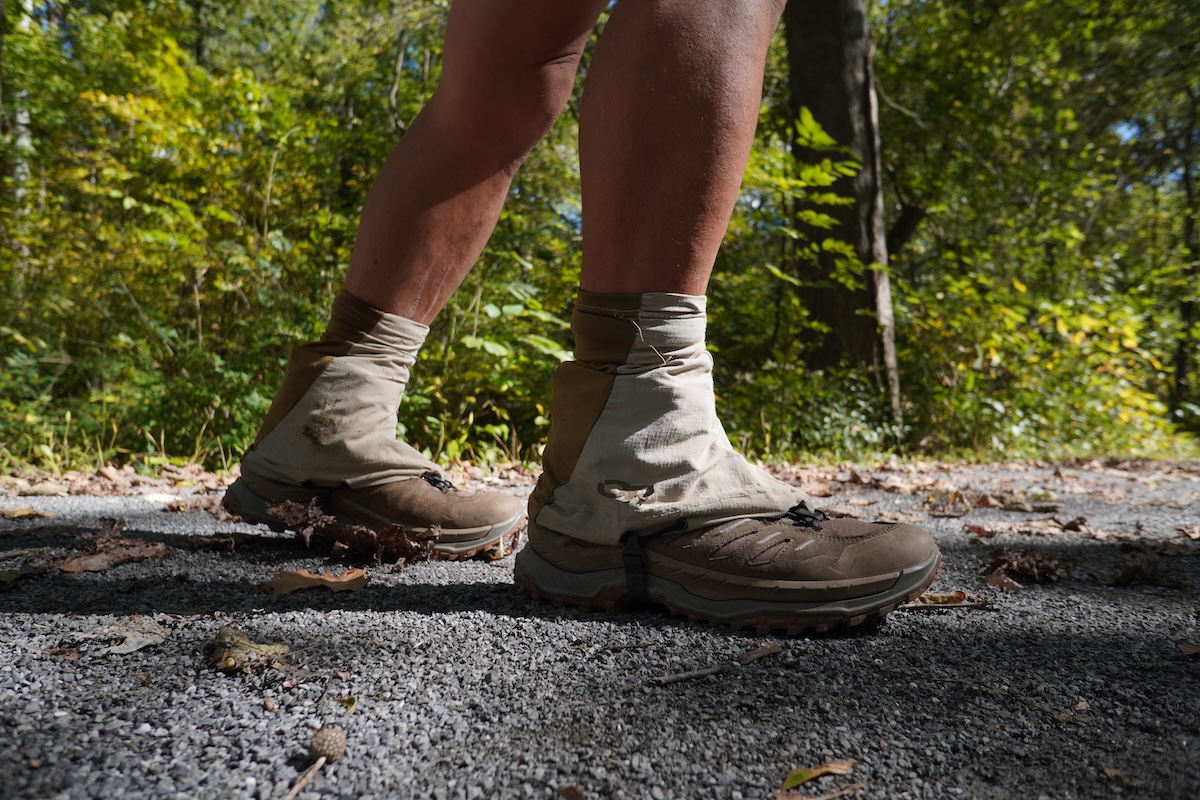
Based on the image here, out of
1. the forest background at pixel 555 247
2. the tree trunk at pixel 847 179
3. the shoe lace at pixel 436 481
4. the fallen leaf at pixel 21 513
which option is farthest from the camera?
the tree trunk at pixel 847 179

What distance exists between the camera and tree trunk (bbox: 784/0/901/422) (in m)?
6.22

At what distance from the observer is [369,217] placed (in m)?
1.67

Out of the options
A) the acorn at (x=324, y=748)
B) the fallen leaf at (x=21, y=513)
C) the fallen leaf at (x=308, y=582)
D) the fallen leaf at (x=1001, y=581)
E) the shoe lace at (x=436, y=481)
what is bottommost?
the fallen leaf at (x=21, y=513)

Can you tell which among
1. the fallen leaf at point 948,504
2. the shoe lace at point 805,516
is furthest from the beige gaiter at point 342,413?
the fallen leaf at point 948,504

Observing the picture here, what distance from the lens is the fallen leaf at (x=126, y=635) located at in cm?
98

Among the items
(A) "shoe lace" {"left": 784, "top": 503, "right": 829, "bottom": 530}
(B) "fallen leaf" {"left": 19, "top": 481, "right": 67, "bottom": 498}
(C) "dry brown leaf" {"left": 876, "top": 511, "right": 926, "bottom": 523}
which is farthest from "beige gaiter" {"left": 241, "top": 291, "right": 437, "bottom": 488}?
(C) "dry brown leaf" {"left": 876, "top": 511, "right": 926, "bottom": 523}

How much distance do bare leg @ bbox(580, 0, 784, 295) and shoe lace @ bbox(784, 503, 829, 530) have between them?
405 millimetres

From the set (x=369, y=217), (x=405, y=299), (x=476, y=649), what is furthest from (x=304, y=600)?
(x=369, y=217)

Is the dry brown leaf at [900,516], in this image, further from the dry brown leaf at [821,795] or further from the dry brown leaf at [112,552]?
the dry brown leaf at [112,552]

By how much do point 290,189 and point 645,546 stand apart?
4904 millimetres

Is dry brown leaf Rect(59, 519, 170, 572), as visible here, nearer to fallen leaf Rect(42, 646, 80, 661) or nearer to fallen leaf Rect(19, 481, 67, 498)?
fallen leaf Rect(42, 646, 80, 661)

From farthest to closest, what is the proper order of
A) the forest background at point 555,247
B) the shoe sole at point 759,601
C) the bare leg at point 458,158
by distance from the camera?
the forest background at point 555,247 < the bare leg at point 458,158 < the shoe sole at point 759,601

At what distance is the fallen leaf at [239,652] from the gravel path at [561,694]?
18mm

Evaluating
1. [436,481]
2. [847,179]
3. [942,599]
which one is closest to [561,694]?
[942,599]
